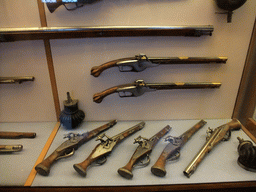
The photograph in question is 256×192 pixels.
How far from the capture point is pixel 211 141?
186 centimetres

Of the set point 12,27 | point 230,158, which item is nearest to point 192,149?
point 230,158

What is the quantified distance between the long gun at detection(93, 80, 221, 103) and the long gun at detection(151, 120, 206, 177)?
489mm

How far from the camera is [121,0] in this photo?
184 cm

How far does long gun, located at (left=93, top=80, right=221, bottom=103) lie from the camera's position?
2.01 metres

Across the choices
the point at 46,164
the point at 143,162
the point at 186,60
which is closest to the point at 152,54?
the point at 186,60

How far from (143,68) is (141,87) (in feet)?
0.66

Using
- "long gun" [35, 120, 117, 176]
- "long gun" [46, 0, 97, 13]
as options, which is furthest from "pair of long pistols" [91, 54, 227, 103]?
"long gun" [46, 0, 97, 13]

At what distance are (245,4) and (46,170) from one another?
2.40 metres

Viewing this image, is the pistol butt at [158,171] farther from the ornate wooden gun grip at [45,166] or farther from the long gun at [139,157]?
the ornate wooden gun grip at [45,166]

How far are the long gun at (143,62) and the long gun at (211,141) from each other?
0.72 m

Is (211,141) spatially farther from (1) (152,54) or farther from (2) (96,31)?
(2) (96,31)

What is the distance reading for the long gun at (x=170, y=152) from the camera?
154 cm

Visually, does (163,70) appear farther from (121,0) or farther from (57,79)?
(57,79)

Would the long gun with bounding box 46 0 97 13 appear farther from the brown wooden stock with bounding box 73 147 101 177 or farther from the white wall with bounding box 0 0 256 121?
the brown wooden stock with bounding box 73 147 101 177
